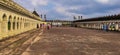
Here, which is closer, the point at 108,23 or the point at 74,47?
the point at 74,47

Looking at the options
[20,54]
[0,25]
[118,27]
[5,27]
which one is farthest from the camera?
[118,27]

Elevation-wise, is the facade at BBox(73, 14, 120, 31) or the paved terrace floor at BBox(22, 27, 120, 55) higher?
the facade at BBox(73, 14, 120, 31)

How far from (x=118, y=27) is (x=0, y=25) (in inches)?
1800

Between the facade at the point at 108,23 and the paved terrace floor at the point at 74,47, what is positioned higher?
the facade at the point at 108,23

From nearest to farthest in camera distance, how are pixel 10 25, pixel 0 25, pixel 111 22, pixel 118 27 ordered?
pixel 0 25, pixel 10 25, pixel 118 27, pixel 111 22

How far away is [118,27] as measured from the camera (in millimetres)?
68062

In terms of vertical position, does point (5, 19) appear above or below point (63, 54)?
above

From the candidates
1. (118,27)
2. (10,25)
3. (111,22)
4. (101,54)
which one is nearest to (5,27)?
(10,25)

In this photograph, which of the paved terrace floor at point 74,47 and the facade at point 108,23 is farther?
the facade at point 108,23

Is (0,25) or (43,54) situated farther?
(0,25)

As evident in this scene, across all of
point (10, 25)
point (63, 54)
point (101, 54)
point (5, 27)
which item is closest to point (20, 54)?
point (63, 54)

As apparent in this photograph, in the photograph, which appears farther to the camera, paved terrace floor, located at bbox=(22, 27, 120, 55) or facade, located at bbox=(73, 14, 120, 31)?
facade, located at bbox=(73, 14, 120, 31)

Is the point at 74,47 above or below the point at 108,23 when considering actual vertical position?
below

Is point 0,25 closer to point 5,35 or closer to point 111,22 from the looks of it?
point 5,35
